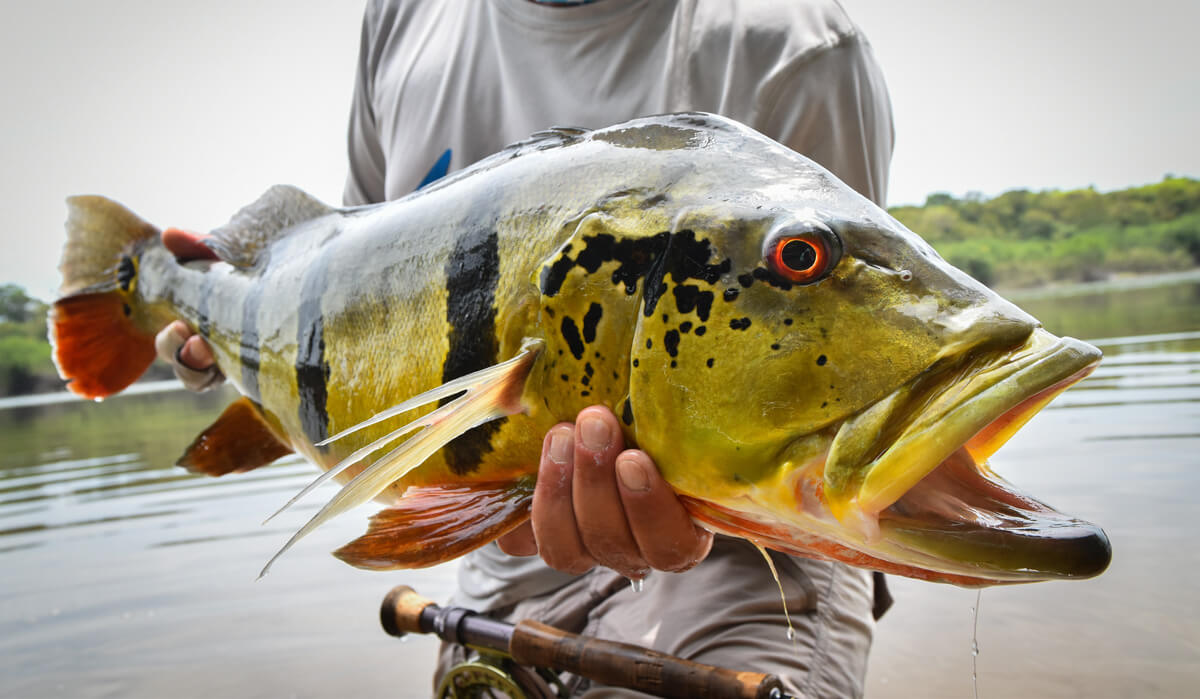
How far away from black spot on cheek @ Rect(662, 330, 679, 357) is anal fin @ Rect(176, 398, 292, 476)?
141 cm

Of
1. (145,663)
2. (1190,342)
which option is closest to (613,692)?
(145,663)

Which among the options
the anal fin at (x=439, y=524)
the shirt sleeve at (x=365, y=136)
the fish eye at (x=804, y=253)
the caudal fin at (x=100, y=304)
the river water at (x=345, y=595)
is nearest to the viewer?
the fish eye at (x=804, y=253)

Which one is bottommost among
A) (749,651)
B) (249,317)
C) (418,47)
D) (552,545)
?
(749,651)

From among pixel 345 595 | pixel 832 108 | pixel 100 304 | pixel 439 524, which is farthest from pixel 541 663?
pixel 345 595

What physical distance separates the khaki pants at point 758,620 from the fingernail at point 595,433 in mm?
944

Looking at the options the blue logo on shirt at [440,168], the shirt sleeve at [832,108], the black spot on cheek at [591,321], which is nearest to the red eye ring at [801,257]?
the black spot on cheek at [591,321]

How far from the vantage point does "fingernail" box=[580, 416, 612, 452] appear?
131 centimetres

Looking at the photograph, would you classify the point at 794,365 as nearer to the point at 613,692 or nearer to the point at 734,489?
the point at 734,489

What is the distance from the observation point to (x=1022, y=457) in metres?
8.94

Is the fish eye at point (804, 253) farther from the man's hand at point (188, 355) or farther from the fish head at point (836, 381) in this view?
the man's hand at point (188, 355)

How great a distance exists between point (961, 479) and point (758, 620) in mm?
1111

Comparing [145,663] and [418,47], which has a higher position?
[418,47]

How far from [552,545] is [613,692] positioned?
81cm

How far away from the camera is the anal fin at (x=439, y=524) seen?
149 centimetres
